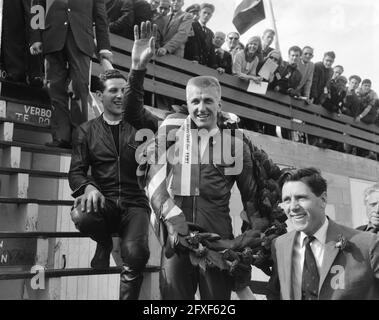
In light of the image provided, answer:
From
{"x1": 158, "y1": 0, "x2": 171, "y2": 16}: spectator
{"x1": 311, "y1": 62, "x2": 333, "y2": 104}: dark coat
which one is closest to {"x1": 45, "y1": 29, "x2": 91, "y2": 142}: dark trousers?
{"x1": 158, "y1": 0, "x2": 171, "y2": 16}: spectator

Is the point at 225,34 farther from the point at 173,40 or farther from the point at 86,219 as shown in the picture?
the point at 86,219

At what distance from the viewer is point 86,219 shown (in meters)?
3.10

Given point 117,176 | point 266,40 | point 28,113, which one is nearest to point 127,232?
point 117,176

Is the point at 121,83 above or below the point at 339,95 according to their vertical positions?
below

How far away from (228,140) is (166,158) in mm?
386

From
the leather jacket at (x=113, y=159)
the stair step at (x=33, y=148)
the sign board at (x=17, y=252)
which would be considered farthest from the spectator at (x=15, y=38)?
the sign board at (x=17, y=252)

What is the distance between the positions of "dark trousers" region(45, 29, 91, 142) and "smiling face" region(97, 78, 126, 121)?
689mm

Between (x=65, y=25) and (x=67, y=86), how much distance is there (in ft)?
1.71

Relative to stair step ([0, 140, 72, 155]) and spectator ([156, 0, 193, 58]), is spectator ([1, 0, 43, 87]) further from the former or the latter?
spectator ([156, 0, 193, 58])

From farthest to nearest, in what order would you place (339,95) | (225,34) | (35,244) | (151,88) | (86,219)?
1. (339,95)
2. (225,34)
3. (151,88)
4. (35,244)
5. (86,219)

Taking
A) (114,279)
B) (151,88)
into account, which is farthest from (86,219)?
(151,88)

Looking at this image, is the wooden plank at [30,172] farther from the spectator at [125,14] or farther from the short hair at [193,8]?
the short hair at [193,8]

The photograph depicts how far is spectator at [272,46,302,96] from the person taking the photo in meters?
8.48

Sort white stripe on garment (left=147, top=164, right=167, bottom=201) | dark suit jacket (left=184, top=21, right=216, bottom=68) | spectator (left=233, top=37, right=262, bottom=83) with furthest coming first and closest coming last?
1. spectator (left=233, top=37, right=262, bottom=83)
2. dark suit jacket (left=184, top=21, right=216, bottom=68)
3. white stripe on garment (left=147, top=164, right=167, bottom=201)
